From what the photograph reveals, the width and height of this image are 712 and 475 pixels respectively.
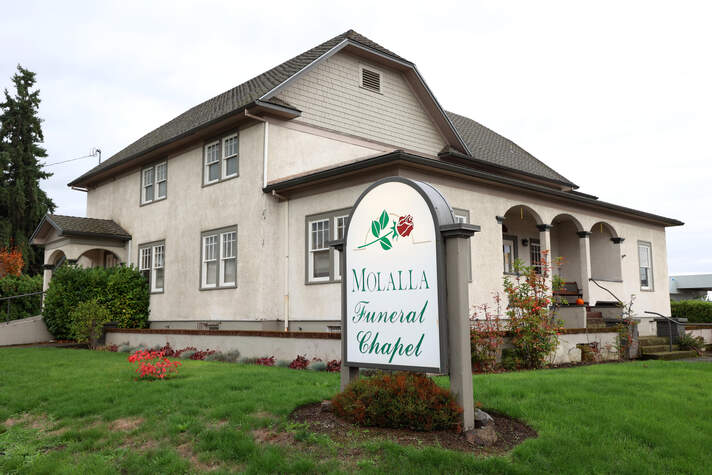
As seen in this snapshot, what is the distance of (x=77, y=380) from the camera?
10203mm

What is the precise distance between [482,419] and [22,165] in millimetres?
40330

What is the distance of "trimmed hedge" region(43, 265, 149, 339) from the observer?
18.6m

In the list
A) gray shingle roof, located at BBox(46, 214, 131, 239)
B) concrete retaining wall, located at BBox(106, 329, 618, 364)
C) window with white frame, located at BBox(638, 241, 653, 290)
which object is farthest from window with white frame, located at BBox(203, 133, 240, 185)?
window with white frame, located at BBox(638, 241, 653, 290)

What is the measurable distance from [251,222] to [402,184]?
1021cm

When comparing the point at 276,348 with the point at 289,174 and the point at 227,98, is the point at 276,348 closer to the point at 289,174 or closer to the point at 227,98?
the point at 289,174

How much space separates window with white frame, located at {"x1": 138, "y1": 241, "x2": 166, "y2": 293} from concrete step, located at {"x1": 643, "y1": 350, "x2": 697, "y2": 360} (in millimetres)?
14685

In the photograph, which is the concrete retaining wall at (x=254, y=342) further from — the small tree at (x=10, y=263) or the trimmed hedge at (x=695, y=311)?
the small tree at (x=10, y=263)

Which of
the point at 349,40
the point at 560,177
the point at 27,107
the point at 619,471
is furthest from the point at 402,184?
the point at 27,107

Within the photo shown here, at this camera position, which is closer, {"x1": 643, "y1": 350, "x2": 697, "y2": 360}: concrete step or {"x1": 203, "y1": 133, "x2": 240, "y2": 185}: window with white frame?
{"x1": 643, "y1": 350, "x2": 697, "y2": 360}: concrete step

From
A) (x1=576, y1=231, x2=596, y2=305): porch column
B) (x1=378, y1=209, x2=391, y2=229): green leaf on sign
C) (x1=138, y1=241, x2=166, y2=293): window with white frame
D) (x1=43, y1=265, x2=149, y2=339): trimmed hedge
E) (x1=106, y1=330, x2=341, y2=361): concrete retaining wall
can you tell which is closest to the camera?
(x1=378, y1=209, x2=391, y2=229): green leaf on sign

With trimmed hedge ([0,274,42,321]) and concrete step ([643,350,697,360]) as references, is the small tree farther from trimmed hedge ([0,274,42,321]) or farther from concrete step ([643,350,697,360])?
concrete step ([643,350,697,360])

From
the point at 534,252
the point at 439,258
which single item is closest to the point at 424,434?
the point at 439,258

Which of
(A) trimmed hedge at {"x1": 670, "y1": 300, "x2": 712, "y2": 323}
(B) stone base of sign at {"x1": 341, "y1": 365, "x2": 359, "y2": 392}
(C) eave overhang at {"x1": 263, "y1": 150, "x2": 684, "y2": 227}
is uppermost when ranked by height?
(C) eave overhang at {"x1": 263, "y1": 150, "x2": 684, "y2": 227}

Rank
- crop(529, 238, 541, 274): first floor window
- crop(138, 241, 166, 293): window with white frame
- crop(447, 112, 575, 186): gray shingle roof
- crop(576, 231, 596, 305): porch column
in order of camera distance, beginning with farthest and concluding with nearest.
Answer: crop(447, 112, 575, 186): gray shingle roof, crop(529, 238, 541, 274): first floor window, crop(138, 241, 166, 293): window with white frame, crop(576, 231, 596, 305): porch column
